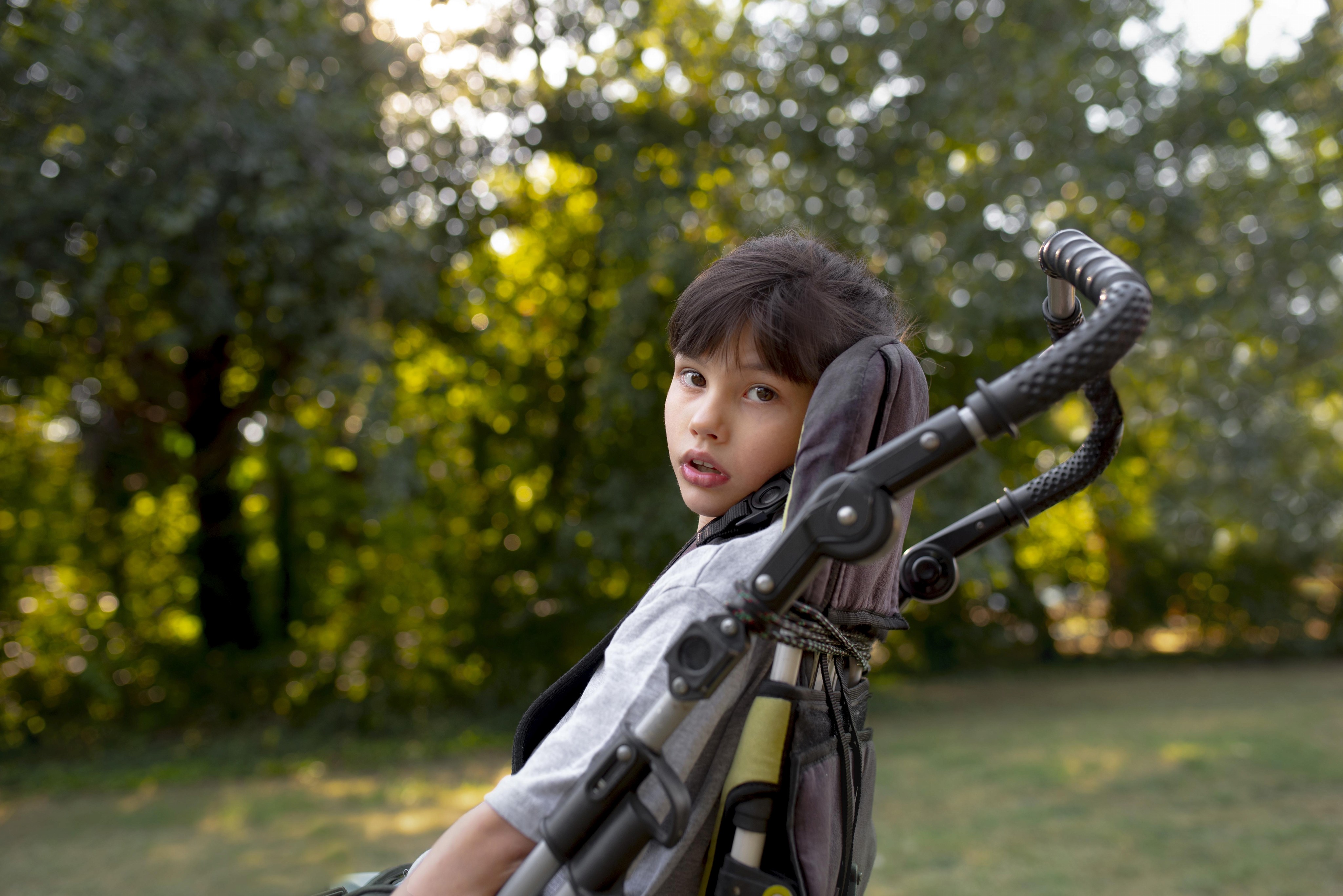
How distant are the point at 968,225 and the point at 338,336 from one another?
15.2 ft

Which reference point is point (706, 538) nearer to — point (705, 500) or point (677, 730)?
point (705, 500)

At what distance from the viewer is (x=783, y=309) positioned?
4.76ft

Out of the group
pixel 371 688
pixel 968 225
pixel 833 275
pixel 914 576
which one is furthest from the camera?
pixel 371 688

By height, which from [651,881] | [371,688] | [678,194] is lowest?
[651,881]

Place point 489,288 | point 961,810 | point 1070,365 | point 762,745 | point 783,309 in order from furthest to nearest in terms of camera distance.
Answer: point 489,288 → point 961,810 → point 783,309 → point 762,745 → point 1070,365

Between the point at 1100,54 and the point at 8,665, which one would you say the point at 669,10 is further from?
the point at 8,665

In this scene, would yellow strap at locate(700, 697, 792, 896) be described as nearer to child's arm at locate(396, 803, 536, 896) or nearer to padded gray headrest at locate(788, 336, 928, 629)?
padded gray headrest at locate(788, 336, 928, 629)

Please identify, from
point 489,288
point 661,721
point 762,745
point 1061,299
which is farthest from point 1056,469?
point 489,288

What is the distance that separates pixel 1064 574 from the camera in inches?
500

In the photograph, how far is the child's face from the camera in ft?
4.81

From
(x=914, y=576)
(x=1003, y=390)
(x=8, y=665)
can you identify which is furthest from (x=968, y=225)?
(x=8, y=665)

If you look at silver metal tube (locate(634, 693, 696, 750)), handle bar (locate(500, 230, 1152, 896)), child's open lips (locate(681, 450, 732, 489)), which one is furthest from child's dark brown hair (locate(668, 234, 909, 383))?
silver metal tube (locate(634, 693, 696, 750))

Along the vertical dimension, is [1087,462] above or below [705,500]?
below

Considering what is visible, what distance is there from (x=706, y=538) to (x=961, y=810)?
5.42 m
